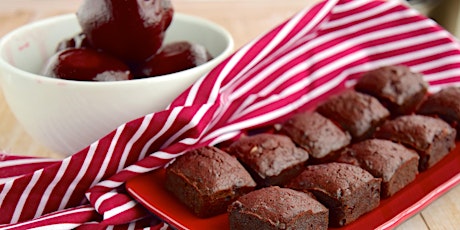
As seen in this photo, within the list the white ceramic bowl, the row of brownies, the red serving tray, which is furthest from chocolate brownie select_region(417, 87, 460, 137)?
the white ceramic bowl

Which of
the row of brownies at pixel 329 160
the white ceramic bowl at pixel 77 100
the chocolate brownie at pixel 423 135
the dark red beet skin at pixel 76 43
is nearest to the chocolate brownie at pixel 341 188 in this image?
the row of brownies at pixel 329 160

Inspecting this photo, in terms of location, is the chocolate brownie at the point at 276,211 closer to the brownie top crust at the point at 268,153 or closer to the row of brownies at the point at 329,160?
the row of brownies at the point at 329,160

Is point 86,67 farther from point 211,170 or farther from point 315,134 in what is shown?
point 315,134

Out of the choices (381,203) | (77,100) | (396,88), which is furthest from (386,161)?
(77,100)

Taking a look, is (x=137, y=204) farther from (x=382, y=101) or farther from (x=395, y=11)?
(x=395, y=11)

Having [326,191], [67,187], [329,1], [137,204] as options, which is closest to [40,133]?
[67,187]
